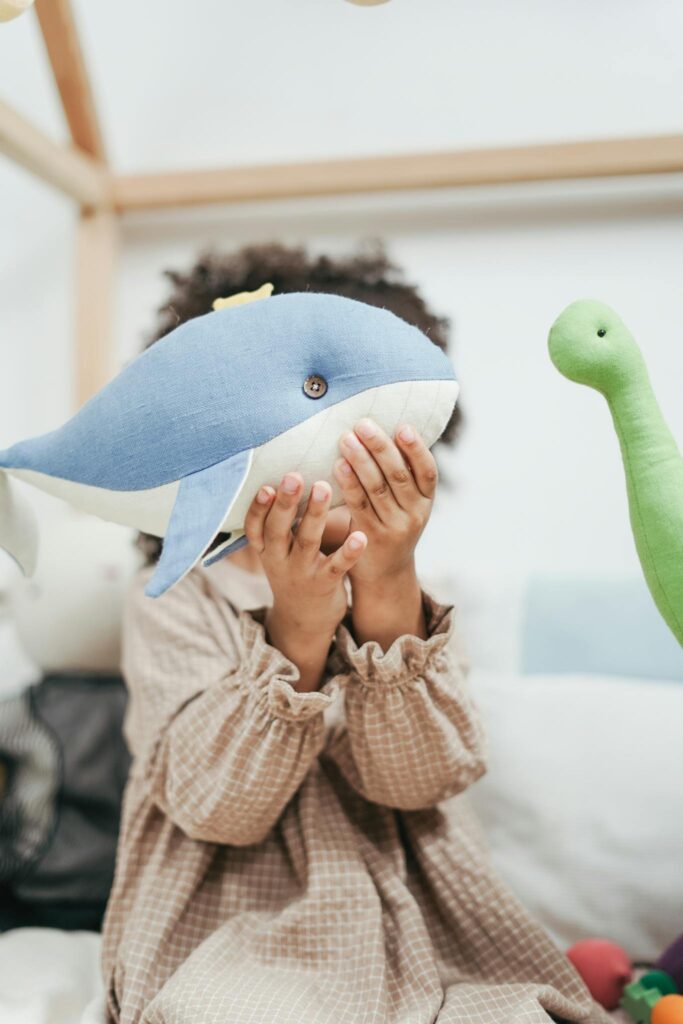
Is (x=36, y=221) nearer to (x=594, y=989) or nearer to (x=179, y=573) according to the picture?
(x=179, y=573)

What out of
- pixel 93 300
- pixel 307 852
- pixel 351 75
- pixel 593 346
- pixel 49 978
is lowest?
pixel 49 978

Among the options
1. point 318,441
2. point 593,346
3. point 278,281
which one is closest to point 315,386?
point 318,441

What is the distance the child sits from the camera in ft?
1.68

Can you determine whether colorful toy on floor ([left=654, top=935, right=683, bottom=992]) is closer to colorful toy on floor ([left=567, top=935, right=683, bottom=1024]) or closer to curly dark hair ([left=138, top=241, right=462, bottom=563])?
colorful toy on floor ([left=567, top=935, right=683, bottom=1024])

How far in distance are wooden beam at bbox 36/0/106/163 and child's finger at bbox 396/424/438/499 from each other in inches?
27.8

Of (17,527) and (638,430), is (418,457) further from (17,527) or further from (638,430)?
(17,527)

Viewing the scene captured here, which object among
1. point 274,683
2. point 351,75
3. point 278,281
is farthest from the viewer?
point 351,75

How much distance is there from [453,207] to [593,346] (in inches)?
21.3

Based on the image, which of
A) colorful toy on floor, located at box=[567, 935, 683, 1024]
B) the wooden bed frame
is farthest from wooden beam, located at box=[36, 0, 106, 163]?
colorful toy on floor, located at box=[567, 935, 683, 1024]

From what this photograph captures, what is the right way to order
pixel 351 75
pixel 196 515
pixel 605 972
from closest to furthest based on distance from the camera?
pixel 196 515 → pixel 605 972 → pixel 351 75

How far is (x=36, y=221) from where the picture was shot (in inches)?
44.4

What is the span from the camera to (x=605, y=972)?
2.12 ft

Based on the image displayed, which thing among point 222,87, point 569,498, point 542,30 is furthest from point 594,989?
point 222,87

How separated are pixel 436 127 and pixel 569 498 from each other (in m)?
0.41
